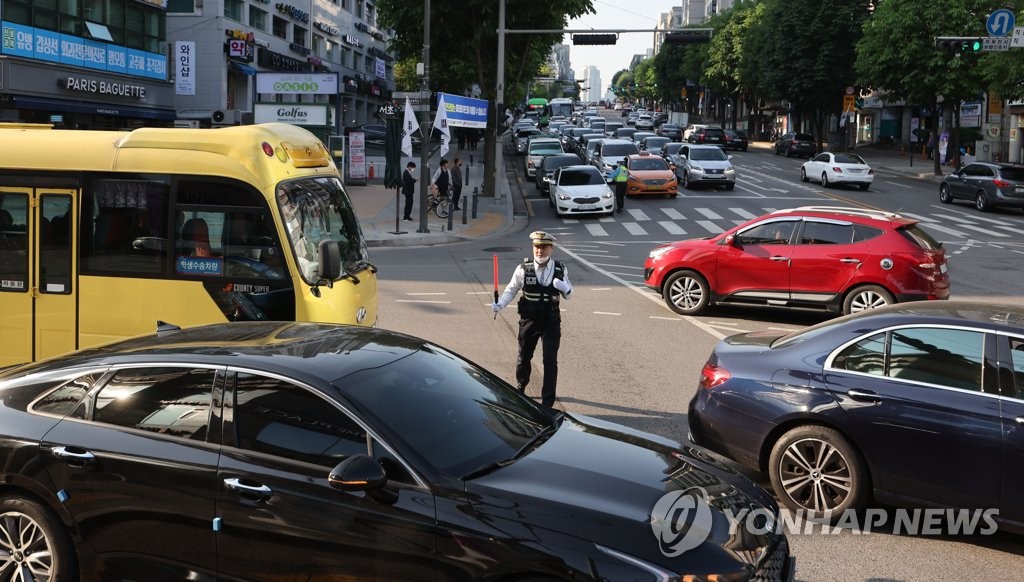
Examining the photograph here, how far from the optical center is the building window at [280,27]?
5903 centimetres

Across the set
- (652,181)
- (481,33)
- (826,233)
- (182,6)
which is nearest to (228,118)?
(182,6)

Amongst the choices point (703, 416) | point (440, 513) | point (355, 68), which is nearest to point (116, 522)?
point (440, 513)

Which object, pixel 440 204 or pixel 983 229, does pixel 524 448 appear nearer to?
pixel 440 204

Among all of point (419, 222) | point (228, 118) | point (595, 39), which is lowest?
point (419, 222)

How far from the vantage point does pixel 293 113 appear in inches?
1427

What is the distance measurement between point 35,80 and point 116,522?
34.1 m

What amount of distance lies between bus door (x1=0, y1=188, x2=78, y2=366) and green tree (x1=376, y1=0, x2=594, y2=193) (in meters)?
28.8

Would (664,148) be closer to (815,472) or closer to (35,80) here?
(35,80)

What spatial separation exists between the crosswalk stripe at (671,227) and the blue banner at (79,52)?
871 inches

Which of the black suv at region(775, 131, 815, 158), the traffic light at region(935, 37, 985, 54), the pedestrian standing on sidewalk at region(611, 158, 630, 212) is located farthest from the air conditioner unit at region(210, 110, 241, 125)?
the black suv at region(775, 131, 815, 158)

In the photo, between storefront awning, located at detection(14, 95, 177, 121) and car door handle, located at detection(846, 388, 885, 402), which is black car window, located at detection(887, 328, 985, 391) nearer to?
car door handle, located at detection(846, 388, 885, 402)

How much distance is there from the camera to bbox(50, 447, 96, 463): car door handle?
4.91 m

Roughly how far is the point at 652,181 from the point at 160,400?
31.7 m

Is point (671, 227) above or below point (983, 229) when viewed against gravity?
below
